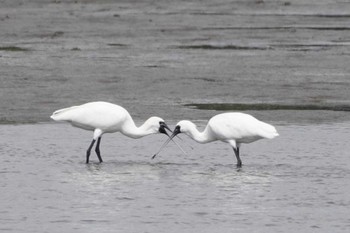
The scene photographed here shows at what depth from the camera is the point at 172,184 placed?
12164 mm

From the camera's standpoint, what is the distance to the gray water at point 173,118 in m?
10.8

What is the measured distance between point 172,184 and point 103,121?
182 centimetres

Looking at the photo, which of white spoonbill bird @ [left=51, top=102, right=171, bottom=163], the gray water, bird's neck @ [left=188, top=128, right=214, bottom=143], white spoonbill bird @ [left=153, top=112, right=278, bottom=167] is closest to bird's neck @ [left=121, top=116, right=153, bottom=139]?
white spoonbill bird @ [left=51, top=102, right=171, bottom=163]

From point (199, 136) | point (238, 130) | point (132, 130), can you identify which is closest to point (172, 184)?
point (238, 130)

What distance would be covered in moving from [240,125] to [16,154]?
2.49 m

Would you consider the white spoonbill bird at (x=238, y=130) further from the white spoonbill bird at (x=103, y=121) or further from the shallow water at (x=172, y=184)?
the white spoonbill bird at (x=103, y=121)

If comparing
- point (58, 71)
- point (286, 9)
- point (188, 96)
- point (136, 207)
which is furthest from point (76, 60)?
point (286, 9)

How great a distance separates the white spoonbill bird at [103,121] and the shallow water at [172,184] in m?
0.30

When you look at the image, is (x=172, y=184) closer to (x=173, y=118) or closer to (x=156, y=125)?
(x=156, y=125)

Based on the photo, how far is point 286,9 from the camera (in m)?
36.5

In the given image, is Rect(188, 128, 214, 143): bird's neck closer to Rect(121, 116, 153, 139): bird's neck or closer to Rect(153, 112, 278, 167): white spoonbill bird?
Rect(153, 112, 278, 167): white spoonbill bird

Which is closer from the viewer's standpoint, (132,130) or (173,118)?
(132,130)

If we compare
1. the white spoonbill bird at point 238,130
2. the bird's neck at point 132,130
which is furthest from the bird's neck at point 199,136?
the bird's neck at point 132,130

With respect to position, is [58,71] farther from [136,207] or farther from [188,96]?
[136,207]
